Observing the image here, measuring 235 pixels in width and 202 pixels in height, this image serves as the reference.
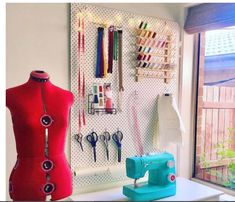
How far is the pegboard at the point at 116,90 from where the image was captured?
6.63ft

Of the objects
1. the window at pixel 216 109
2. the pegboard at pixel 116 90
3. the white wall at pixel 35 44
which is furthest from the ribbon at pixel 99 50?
the window at pixel 216 109

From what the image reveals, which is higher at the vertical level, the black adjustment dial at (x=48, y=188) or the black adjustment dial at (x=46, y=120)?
the black adjustment dial at (x=46, y=120)

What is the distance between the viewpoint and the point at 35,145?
144 centimetres

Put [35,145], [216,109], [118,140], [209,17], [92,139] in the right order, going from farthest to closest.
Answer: [216,109], [209,17], [118,140], [92,139], [35,145]

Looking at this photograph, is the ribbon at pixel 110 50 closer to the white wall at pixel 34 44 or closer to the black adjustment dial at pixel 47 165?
the white wall at pixel 34 44

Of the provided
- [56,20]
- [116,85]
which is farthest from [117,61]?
[56,20]

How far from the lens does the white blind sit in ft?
7.13

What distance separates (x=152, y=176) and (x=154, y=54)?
3.20ft

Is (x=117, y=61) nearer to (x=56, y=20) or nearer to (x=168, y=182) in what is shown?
(x=56, y=20)

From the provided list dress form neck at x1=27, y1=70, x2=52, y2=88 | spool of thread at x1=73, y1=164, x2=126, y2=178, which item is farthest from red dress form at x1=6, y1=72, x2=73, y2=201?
spool of thread at x1=73, y1=164, x2=126, y2=178

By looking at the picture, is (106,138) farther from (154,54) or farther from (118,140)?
(154,54)

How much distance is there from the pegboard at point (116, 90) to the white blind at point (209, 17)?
14 cm

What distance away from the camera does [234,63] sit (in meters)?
2.33

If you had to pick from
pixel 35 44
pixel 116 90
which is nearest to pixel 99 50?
pixel 116 90
